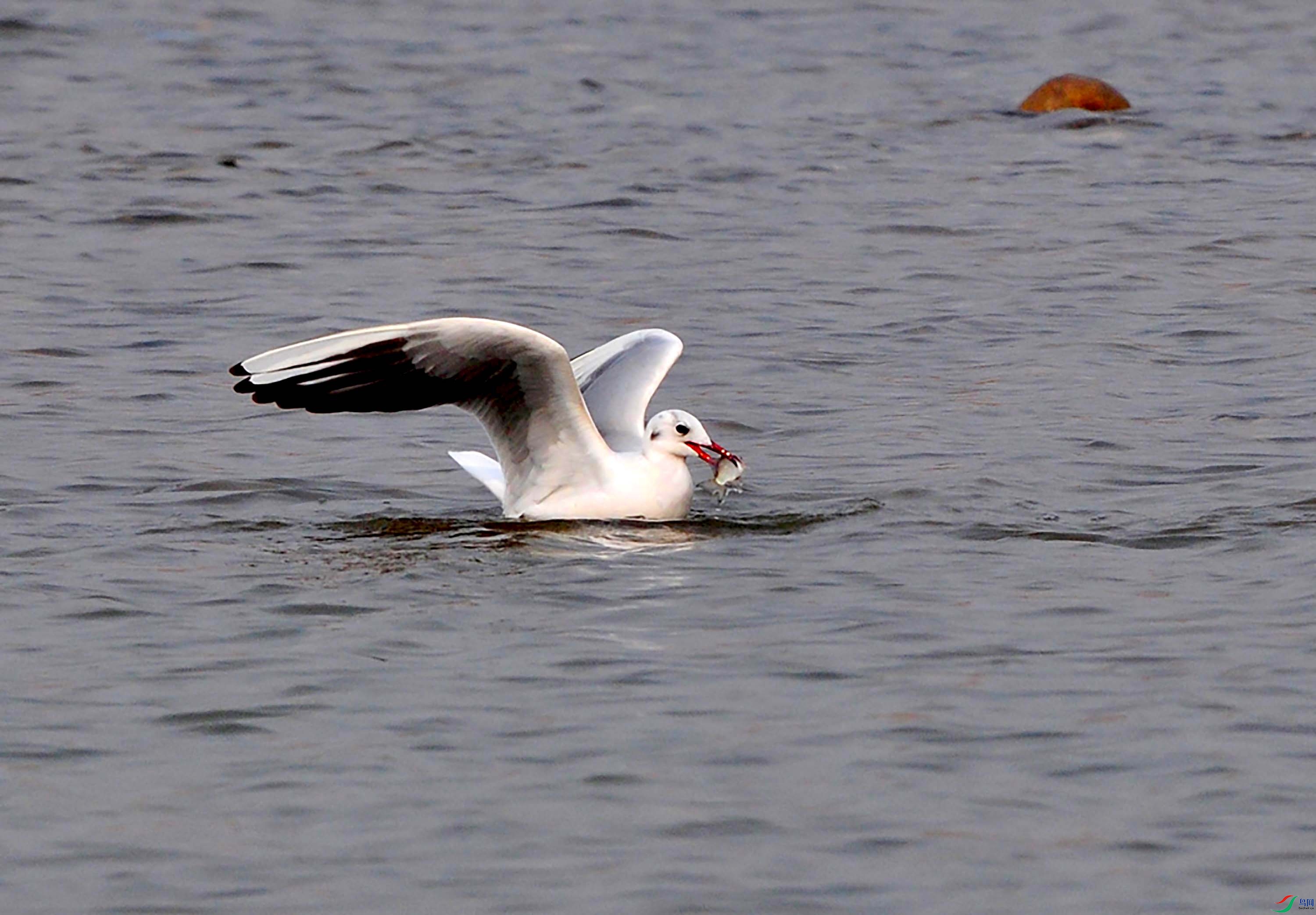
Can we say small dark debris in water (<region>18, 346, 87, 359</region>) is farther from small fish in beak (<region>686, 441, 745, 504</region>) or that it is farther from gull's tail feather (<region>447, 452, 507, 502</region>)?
small fish in beak (<region>686, 441, 745, 504</region>)

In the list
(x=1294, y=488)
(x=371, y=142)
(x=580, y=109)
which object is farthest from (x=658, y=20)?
(x=1294, y=488)

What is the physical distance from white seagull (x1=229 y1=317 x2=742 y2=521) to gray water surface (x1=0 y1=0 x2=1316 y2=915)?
20 centimetres

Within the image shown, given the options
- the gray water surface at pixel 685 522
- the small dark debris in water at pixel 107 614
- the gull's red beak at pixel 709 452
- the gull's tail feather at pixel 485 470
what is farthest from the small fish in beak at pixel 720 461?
the small dark debris in water at pixel 107 614

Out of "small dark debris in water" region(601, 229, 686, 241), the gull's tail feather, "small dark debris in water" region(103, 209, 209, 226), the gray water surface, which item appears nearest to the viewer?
the gray water surface

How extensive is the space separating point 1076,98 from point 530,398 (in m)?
11.3

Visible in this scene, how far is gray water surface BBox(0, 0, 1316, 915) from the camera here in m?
5.74

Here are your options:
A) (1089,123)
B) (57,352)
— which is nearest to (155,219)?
(57,352)

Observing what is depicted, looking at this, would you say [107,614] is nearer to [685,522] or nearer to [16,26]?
[685,522]

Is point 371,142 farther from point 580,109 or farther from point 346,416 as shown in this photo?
point 346,416

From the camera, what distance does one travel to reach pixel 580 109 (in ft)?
62.7

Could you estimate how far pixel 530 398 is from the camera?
353 inches

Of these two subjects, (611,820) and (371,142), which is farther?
(371,142)

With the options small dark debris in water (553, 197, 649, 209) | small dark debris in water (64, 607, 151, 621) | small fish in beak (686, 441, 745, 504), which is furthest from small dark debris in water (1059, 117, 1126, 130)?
small dark debris in water (64, 607, 151, 621)

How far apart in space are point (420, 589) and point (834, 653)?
1.58 m
